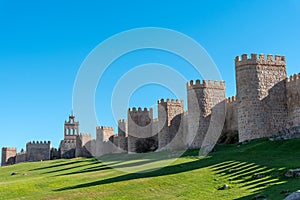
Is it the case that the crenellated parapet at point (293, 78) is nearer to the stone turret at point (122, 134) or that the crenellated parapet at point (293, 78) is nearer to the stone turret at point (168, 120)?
the stone turret at point (168, 120)

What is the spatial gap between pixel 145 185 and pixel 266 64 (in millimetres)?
19004

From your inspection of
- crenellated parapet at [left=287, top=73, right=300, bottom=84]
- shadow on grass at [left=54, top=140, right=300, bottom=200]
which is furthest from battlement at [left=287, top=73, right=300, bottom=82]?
shadow on grass at [left=54, top=140, right=300, bottom=200]

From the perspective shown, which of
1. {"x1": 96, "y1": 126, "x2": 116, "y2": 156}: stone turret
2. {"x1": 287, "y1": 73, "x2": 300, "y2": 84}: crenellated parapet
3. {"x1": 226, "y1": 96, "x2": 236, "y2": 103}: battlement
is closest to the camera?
{"x1": 287, "y1": 73, "x2": 300, "y2": 84}: crenellated parapet

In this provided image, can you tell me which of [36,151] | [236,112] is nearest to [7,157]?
[36,151]

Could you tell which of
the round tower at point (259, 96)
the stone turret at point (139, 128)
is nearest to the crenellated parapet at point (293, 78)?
the round tower at point (259, 96)

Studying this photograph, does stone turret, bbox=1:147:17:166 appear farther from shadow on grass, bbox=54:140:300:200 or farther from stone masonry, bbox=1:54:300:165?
shadow on grass, bbox=54:140:300:200

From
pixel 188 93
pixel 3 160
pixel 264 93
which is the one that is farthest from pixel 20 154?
pixel 264 93

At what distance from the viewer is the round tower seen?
116ft

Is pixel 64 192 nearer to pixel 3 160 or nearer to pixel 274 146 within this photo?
pixel 274 146

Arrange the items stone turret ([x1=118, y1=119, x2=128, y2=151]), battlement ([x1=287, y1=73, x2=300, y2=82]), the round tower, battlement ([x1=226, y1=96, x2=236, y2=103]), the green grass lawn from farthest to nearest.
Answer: stone turret ([x1=118, y1=119, x2=128, y2=151]) → battlement ([x1=226, y1=96, x2=236, y2=103]) → battlement ([x1=287, y1=73, x2=300, y2=82]) → the round tower → the green grass lawn

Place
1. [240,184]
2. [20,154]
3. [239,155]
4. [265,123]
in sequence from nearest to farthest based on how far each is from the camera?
[240,184], [239,155], [265,123], [20,154]

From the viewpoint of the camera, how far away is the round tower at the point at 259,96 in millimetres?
35469

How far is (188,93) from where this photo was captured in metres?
42.9

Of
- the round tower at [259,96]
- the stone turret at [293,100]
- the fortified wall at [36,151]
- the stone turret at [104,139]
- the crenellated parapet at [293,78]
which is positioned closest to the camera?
the round tower at [259,96]
